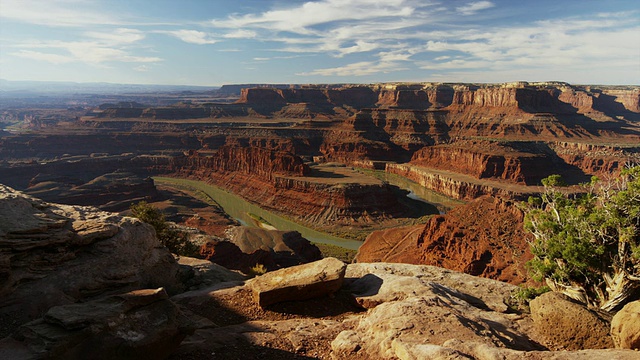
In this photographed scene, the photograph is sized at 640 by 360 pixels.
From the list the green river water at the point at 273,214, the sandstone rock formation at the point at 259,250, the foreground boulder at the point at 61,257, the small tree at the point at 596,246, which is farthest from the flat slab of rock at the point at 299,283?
the green river water at the point at 273,214

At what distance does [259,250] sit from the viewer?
32.4 m

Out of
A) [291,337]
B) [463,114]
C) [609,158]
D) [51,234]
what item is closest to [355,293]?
[291,337]

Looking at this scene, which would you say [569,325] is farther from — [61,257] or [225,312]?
[61,257]

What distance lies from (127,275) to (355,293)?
787 centimetres

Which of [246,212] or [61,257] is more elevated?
[61,257]

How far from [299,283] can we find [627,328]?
28.3 ft

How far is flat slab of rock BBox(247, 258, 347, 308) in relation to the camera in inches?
472

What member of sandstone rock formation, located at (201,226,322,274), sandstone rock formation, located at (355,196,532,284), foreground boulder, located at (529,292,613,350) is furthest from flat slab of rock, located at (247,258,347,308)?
sandstone rock formation, located at (355,196,532,284)

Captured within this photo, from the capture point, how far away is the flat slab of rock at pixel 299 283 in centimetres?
1199

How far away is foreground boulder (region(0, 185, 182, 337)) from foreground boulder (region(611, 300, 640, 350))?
44.8 ft

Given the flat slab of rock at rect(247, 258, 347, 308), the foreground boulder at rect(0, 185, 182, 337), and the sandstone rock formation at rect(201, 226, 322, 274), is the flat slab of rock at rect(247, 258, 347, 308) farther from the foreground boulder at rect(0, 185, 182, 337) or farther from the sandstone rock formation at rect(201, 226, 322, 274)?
the sandstone rock formation at rect(201, 226, 322, 274)

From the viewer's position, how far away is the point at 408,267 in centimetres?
1806

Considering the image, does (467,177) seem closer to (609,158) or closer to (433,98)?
(609,158)

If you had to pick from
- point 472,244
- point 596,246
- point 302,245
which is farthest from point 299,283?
point 302,245
